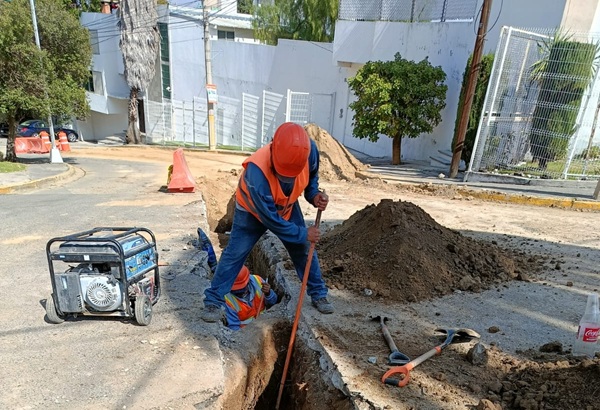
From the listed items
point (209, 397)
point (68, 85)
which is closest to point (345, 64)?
point (68, 85)

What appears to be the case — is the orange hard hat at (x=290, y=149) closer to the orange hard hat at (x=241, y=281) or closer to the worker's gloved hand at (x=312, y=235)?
the worker's gloved hand at (x=312, y=235)

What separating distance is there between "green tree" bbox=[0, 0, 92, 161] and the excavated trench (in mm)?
11679

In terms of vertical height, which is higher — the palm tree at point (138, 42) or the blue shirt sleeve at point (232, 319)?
the palm tree at point (138, 42)

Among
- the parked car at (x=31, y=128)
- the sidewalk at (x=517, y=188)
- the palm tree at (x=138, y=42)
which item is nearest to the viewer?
the sidewalk at (x=517, y=188)

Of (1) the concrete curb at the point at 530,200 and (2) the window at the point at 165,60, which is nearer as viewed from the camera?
(1) the concrete curb at the point at 530,200

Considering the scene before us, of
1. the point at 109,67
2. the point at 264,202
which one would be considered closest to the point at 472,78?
the point at 264,202

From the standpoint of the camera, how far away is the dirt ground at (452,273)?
8.97 feet

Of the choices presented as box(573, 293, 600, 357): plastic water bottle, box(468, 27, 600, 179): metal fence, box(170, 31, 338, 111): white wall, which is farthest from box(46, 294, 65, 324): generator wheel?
box(170, 31, 338, 111): white wall

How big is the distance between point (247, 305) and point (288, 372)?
741 mm

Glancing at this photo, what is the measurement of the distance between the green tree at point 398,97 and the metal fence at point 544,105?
265 centimetres

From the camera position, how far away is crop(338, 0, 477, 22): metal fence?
1244 centimetres

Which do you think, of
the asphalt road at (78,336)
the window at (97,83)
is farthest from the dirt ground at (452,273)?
the window at (97,83)

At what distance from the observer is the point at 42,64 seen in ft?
40.2

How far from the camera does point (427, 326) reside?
3711 millimetres
